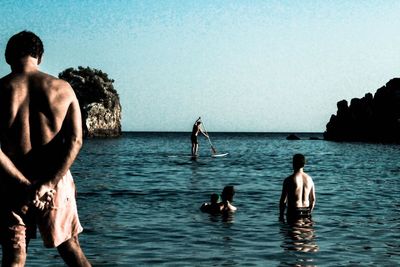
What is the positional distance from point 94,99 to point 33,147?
14030 centimetres

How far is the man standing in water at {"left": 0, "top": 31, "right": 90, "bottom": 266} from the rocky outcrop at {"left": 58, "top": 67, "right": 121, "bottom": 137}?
134522 millimetres

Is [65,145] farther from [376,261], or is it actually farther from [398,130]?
[398,130]

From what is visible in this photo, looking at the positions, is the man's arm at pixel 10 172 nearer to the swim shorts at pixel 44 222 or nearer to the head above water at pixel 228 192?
the swim shorts at pixel 44 222

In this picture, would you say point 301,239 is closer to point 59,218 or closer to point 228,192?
point 228,192

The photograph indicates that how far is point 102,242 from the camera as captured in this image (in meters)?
10.9

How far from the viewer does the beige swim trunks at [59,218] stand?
4.72 metres

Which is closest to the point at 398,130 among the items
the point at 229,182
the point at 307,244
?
the point at 229,182

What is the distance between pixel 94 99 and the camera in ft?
468

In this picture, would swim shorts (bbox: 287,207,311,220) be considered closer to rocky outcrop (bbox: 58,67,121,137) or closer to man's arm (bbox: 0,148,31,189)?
man's arm (bbox: 0,148,31,189)

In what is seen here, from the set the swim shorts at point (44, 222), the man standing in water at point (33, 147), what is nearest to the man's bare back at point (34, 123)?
the man standing in water at point (33, 147)

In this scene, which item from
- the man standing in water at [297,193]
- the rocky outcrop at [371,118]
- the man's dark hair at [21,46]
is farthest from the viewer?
the rocky outcrop at [371,118]

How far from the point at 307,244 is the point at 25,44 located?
7417mm

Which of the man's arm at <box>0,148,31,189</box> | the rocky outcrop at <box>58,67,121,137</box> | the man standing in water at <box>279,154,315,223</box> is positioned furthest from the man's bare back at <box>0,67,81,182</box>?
the rocky outcrop at <box>58,67,121,137</box>

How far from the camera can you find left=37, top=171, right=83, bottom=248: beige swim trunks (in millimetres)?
4723
